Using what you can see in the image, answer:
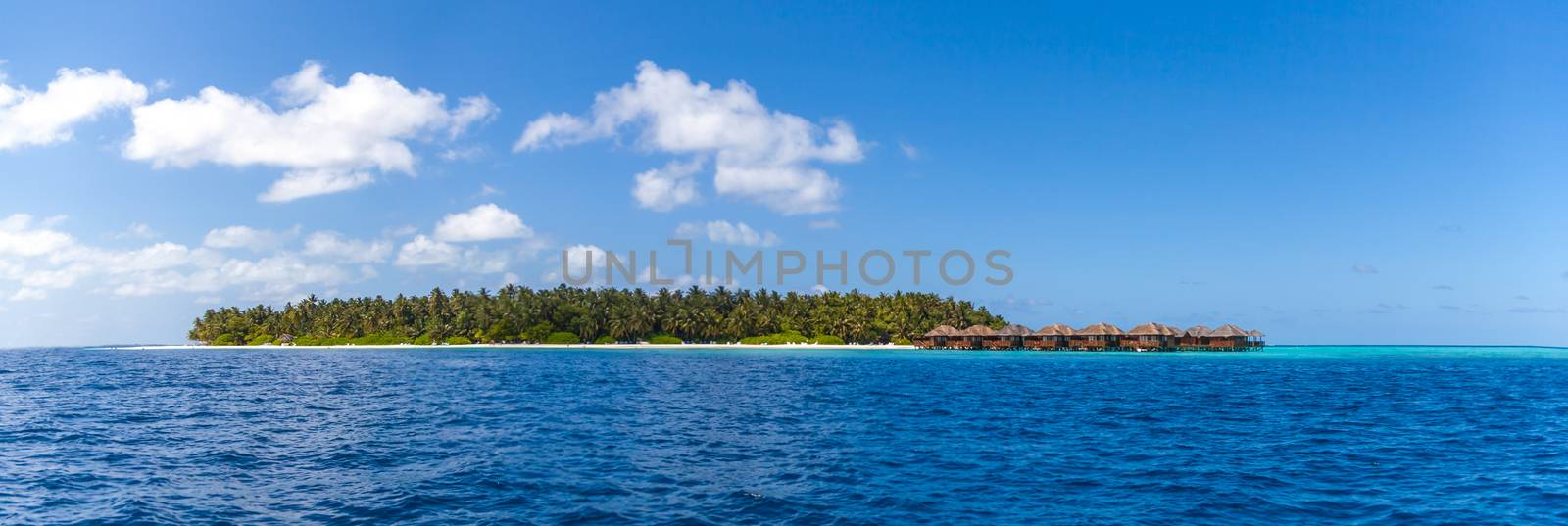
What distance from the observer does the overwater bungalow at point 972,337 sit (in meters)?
136

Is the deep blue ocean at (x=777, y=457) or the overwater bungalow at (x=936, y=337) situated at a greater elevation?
the overwater bungalow at (x=936, y=337)

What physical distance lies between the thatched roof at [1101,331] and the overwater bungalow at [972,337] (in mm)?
13790

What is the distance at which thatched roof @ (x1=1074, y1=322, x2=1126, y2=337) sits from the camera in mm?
131625

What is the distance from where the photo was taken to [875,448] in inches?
1014

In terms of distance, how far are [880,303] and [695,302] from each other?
3415cm

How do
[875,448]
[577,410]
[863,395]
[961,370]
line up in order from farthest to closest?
[961,370] → [863,395] → [577,410] → [875,448]

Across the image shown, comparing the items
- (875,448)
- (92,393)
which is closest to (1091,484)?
(875,448)

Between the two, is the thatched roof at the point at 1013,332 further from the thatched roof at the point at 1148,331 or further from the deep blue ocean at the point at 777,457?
the deep blue ocean at the point at 777,457

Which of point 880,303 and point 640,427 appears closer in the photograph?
point 640,427

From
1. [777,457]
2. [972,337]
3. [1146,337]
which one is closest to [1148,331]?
[1146,337]

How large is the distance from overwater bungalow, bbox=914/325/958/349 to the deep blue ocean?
89.7 metres

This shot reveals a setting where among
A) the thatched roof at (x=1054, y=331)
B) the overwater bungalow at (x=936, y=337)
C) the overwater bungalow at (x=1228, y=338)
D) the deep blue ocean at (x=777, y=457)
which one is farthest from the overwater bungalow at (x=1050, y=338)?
the deep blue ocean at (x=777, y=457)

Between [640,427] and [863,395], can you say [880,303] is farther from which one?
[640,427]

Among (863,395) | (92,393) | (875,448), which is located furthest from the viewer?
(92,393)
